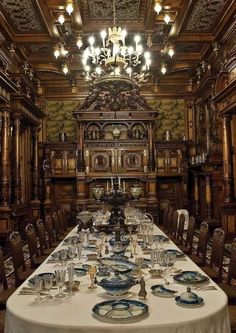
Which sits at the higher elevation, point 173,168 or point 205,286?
point 173,168

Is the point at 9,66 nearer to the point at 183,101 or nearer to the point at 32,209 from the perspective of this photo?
the point at 32,209

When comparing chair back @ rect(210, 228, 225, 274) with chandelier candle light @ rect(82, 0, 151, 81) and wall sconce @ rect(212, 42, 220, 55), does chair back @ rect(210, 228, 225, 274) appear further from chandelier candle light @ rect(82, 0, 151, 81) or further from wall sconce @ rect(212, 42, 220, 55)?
wall sconce @ rect(212, 42, 220, 55)

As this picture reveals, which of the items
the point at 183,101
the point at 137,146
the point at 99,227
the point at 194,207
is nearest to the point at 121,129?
the point at 137,146

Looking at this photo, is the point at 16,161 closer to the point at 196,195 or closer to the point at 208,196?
the point at 208,196

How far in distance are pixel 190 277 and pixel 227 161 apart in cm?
584

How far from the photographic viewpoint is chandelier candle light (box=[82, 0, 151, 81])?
5766 millimetres

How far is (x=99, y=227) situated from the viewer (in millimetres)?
4895

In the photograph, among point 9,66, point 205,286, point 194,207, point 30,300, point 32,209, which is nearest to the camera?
point 30,300

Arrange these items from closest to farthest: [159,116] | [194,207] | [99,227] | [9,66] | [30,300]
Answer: [30,300] < [99,227] < [9,66] < [194,207] < [159,116]

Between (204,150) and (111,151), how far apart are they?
2.65 meters

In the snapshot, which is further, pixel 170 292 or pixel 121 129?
pixel 121 129

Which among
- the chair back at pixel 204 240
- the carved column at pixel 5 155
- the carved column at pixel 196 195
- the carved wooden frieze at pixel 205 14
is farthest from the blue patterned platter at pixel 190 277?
the carved column at pixel 196 195

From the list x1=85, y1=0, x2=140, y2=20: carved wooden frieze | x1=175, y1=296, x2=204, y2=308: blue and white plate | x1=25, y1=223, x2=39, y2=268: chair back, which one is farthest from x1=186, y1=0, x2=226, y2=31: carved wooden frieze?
x1=175, y1=296, x2=204, y2=308: blue and white plate

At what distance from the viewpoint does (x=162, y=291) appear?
233cm
